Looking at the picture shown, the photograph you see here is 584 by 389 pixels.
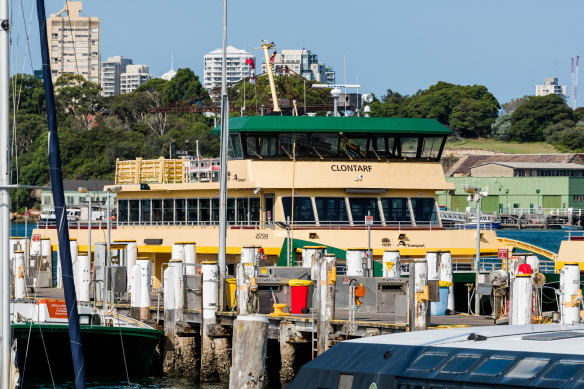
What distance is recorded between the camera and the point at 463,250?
39500 millimetres

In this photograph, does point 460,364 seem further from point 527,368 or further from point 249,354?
point 249,354

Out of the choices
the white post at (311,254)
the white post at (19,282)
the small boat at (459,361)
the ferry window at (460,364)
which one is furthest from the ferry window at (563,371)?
the white post at (19,282)

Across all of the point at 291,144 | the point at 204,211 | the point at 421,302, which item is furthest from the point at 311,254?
the point at 204,211

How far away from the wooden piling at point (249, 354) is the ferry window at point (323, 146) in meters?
21.9

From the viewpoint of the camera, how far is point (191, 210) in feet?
141

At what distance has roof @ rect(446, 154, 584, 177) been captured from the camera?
162m

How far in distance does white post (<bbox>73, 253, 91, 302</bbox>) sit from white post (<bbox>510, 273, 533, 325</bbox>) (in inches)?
603

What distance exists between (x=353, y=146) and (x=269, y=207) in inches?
139

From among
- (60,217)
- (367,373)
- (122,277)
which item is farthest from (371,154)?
(367,373)

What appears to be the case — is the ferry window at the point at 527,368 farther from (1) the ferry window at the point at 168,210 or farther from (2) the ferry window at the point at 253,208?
(1) the ferry window at the point at 168,210

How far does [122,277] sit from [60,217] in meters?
14.7

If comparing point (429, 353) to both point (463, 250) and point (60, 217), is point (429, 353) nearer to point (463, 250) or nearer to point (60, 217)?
point (60, 217)

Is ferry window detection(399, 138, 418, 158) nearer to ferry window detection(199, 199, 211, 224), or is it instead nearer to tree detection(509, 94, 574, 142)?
ferry window detection(199, 199, 211, 224)

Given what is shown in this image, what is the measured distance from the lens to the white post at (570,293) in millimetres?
23972
